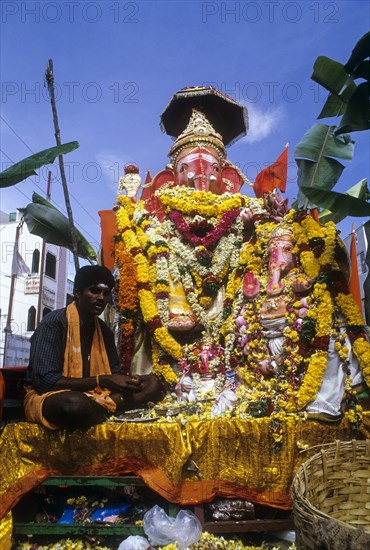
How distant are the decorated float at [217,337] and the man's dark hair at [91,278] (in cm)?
108

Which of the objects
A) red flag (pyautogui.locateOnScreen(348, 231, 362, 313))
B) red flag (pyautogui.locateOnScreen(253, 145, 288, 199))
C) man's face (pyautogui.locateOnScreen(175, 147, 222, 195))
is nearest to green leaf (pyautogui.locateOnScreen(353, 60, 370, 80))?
red flag (pyautogui.locateOnScreen(348, 231, 362, 313))

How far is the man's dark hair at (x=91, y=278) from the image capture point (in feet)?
14.1

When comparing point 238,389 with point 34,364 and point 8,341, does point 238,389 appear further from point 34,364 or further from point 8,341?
point 8,341

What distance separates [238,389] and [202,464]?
49.1 inches

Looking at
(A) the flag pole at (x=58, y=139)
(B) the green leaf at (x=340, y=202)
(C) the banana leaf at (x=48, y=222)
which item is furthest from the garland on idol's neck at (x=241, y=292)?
(C) the banana leaf at (x=48, y=222)

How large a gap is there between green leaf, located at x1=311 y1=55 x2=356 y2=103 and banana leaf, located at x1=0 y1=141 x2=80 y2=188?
10.1ft

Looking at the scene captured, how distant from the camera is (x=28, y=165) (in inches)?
215

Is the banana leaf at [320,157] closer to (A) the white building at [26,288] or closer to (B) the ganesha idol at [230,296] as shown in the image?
(B) the ganesha idol at [230,296]

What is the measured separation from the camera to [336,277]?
4461 mm

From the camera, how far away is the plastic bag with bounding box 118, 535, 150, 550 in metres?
3.12

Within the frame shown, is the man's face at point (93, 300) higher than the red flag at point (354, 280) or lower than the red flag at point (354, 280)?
lower

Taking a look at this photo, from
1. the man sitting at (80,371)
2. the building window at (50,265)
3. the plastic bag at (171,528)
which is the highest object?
the building window at (50,265)

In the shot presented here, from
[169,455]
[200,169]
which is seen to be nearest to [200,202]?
[200,169]

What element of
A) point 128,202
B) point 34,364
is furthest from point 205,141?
point 34,364
